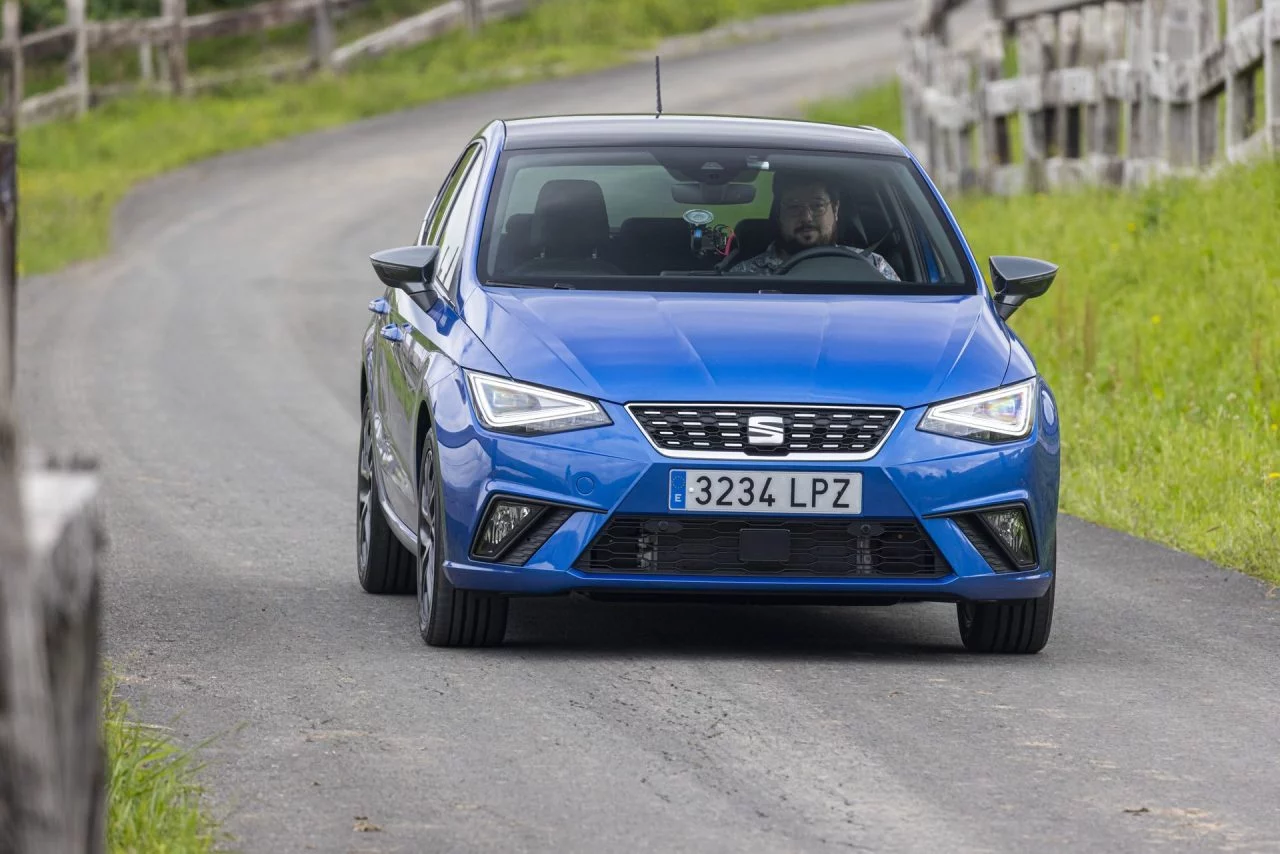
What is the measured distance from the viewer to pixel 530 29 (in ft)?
125

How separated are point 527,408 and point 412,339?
1.08m

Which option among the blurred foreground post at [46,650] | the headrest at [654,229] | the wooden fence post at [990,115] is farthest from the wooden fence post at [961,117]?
the blurred foreground post at [46,650]

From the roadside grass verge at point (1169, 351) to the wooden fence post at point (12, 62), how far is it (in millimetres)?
15885

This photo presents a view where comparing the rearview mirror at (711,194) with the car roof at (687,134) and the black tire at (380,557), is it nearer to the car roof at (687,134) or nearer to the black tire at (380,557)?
the car roof at (687,134)

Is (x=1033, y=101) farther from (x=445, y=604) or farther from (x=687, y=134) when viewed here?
(x=445, y=604)

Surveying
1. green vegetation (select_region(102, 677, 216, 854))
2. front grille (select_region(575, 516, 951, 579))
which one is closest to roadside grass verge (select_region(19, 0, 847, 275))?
front grille (select_region(575, 516, 951, 579))

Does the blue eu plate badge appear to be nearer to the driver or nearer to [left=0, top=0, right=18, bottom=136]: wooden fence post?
the driver

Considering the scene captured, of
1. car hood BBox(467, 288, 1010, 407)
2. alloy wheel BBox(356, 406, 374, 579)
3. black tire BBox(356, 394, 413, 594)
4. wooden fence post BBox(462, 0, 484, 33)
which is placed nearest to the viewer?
car hood BBox(467, 288, 1010, 407)

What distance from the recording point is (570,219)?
28.0 ft

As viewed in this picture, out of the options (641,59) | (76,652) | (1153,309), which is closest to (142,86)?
(641,59)

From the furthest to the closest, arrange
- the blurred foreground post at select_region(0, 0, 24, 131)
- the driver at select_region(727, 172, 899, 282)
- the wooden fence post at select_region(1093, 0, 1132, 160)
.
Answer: the blurred foreground post at select_region(0, 0, 24, 131) → the wooden fence post at select_region(1093, 0, 1132, 160) → the driver at select_region(727, 172, 899, 282)

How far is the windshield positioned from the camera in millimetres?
8375

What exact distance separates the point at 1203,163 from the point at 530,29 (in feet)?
71.6

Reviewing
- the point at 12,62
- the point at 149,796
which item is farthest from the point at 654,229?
the point at 12,62
